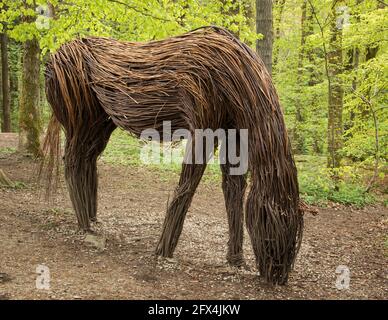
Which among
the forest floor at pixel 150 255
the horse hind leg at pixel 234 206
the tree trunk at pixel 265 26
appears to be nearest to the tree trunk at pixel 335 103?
the forest floor at pixel 150 255

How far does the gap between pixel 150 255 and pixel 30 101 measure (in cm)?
593

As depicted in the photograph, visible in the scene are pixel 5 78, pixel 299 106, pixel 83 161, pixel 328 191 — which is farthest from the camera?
pixel 5 78

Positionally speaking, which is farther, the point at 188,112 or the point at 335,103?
the point at 335,103

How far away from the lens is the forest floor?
145 inches

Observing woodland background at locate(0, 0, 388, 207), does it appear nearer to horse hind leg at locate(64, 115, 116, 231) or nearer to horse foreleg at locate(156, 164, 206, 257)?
horse hind leg at locate(64, 115, 116, 231)

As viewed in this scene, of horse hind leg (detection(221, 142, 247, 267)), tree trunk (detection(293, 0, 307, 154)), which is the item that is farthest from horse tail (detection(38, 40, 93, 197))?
tree trunk (detection(293, 0, 307, 154))

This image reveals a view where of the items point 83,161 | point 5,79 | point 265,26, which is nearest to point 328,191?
point 265,26

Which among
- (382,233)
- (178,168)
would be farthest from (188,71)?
(178,168)

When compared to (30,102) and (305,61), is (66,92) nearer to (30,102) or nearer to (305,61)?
(30,102)

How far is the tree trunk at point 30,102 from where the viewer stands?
30.4ft

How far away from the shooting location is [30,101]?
9305mm

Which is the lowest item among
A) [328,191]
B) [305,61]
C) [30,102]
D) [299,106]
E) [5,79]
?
[328,191]

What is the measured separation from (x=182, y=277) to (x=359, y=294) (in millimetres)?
1576

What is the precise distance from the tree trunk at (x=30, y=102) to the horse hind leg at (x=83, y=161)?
4642 millimetres
